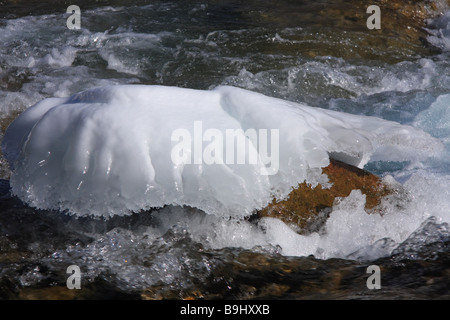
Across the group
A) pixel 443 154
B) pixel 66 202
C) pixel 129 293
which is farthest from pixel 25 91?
pixel 443 154

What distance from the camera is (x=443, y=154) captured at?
423cm

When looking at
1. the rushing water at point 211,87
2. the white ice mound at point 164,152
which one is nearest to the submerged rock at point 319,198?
the rushing water at point 211,87

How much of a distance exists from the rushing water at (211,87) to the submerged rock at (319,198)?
0.06 metres

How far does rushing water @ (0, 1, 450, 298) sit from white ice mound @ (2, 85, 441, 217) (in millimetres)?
248

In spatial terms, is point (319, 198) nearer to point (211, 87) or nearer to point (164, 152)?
point (164, 152)

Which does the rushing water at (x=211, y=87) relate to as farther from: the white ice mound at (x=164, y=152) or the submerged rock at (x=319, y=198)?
the white ice mound at (x=164, y=152)

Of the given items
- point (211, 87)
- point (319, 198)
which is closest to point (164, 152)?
point (319, 198)

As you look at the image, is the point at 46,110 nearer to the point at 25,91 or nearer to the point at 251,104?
the point at 251,104

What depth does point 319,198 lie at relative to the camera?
291 cm

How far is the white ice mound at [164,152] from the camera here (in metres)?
2.48

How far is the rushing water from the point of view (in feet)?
8.51

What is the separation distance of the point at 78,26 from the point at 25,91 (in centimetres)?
187

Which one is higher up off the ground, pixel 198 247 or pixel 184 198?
pixel 184 198

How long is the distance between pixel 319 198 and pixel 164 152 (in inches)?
36.5
